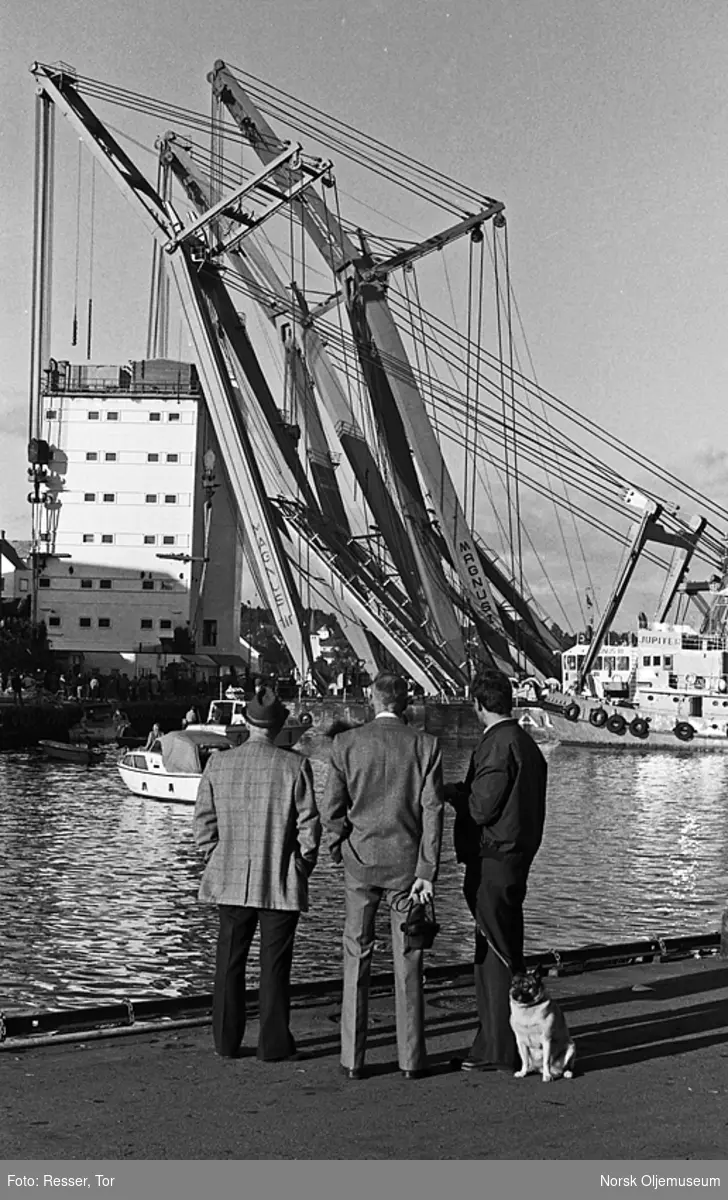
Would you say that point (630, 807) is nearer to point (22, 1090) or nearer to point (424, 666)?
point (424, 666)

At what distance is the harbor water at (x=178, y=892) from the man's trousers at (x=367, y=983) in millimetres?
4682

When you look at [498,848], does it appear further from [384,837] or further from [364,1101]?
[364,1101]

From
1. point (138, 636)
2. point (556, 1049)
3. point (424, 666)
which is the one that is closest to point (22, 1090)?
point (556, 1049)

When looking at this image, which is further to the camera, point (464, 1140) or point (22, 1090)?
point (22, 1090)

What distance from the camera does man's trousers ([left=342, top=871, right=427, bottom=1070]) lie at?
24.4ft

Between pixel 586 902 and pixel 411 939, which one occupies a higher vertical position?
pixel 411 939

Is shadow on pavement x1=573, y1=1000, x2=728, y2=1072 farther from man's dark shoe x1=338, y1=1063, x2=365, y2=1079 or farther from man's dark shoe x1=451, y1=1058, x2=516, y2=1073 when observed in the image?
man's dark shoe x1=338, y1=1063, x2=365, y2=1079

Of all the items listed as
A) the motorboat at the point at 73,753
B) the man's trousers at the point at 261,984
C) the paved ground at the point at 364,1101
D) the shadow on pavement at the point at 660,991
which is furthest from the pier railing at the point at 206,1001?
the motorboat at the point at 73,753

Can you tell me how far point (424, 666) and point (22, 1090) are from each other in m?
56.3

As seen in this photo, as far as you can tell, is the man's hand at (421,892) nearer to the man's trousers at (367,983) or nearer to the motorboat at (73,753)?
the man's trousers at (367,983)

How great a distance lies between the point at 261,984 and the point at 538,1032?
154cm

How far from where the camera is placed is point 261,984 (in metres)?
7.87

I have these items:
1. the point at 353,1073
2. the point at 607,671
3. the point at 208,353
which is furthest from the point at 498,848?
the point at 607,671

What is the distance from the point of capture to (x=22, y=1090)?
23.1ft
